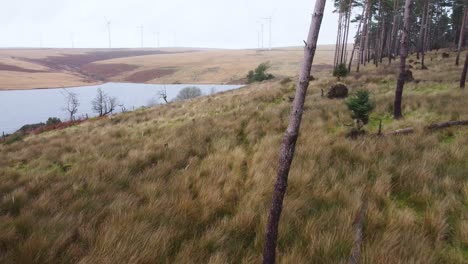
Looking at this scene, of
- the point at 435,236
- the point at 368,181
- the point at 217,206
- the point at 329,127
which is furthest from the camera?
the point at 329,127

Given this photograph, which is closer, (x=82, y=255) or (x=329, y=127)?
(x=82, y=255)

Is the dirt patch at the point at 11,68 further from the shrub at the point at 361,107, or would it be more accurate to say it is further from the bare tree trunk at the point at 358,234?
the bare tree trunk at the point at 358,234

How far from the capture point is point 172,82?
105 meters

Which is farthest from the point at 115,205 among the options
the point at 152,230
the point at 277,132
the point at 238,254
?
the point at 277,132

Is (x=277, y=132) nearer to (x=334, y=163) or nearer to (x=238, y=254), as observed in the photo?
(x=334, y=163)

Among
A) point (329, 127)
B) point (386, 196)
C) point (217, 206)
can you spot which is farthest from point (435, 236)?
point (329, 127)

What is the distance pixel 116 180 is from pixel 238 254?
3.97 m

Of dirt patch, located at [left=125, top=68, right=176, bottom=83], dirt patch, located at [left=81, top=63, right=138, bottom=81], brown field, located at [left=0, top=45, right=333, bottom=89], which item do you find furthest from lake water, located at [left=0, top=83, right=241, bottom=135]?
dirt patch, located at [left=81, top=63, right=138, bottom=81]

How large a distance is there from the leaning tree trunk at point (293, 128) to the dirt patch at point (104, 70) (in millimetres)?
128891

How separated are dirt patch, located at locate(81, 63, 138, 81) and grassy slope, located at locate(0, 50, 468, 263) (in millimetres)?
124960

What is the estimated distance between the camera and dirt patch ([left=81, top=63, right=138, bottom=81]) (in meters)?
126

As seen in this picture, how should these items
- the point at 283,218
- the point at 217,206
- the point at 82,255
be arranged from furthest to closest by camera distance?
the point at 217,206 < the point at 283,218 < the point at 82,255

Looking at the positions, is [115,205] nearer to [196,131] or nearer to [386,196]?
[386,196]

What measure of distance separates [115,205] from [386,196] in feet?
13.9
